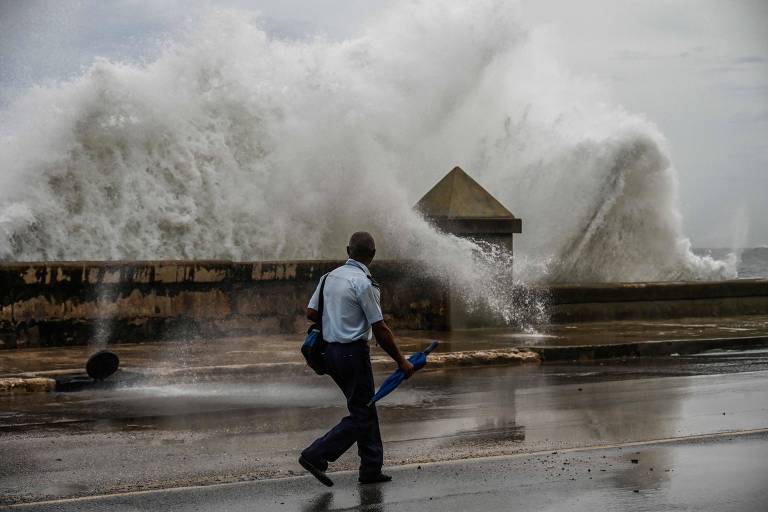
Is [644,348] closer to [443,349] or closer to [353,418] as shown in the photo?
[443,349]

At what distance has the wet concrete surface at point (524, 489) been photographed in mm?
6094

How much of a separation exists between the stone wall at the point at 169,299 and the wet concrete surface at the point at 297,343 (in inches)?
7.7

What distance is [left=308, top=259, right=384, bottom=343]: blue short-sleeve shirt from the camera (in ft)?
22.0

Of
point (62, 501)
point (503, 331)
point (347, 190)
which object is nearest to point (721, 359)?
point (503, 331)

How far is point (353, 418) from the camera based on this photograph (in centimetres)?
678

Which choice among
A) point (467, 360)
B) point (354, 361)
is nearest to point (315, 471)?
point (354, 361)

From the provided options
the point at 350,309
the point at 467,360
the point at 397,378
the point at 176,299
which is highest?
the point at 350,309

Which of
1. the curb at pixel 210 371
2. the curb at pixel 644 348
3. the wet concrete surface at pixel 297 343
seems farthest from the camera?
the curb at pixel 644 348

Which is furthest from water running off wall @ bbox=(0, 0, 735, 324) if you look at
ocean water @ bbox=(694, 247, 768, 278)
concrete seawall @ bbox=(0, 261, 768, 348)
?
ocean water @ bbox=(694, 247, 768, 278)

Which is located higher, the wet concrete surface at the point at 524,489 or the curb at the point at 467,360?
the curb at the point at 467,360

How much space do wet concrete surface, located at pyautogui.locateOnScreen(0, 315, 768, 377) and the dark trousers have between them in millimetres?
5275

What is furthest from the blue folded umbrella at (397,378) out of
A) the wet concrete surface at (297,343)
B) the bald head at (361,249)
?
the wet concrete surface at (297,343)

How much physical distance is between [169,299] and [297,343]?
1.58 m

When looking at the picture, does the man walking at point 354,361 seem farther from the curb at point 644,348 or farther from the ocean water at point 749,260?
the ocean water at point 749,260
